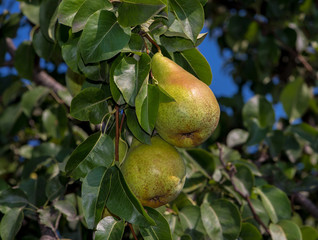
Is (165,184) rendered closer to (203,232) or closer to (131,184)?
(131,184)

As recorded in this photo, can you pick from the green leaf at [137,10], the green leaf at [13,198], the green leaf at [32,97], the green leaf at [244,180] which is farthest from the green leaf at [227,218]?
the green leaf at [32,97]

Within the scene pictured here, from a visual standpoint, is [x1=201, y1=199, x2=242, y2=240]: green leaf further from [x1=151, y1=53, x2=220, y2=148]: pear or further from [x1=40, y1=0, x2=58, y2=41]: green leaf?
[x1=40, y1=0, x2=58, y2=41]: green leaf

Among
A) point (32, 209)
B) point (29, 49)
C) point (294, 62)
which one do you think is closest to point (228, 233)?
point (32, 209)

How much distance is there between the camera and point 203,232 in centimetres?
125

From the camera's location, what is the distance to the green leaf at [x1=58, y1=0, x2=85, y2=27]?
34.5 inches

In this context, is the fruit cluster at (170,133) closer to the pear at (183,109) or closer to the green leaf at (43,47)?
the pear at (183,109)

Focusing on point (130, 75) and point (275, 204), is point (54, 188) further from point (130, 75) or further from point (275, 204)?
point (275, 204)

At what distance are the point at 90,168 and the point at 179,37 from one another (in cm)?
35

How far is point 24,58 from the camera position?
1647 millimetres

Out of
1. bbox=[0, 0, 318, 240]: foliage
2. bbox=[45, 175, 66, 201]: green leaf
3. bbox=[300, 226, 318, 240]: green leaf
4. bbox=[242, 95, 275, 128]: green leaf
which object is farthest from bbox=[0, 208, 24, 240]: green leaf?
bbox=[242, 95, 275, 128]: green leaf

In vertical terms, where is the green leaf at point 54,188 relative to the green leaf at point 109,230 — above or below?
below

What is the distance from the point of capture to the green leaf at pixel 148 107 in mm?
826

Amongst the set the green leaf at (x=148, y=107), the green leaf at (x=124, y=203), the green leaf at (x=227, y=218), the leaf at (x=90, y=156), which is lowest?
the green leaf at (x=227, y=218)

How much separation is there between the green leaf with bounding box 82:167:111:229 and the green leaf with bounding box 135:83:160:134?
0.13 meters
